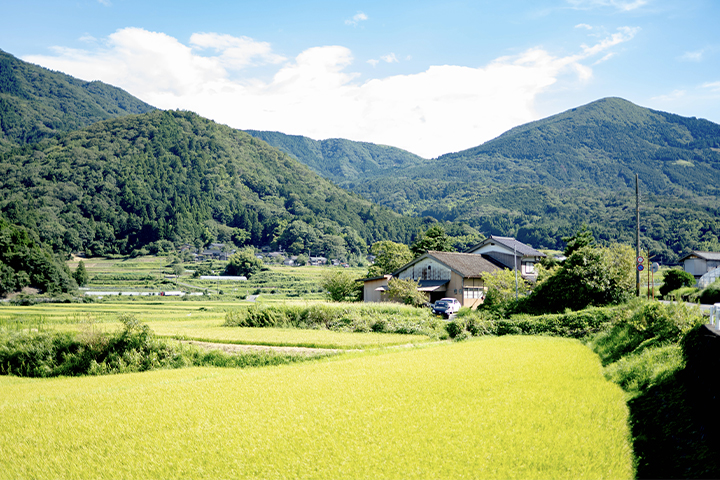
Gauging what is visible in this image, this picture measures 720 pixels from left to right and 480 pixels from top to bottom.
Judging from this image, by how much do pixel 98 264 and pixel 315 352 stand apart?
315 ft

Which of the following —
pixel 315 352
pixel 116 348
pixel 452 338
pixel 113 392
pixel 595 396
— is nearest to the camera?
pixel 595 396

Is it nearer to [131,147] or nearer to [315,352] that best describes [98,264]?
[131,147]

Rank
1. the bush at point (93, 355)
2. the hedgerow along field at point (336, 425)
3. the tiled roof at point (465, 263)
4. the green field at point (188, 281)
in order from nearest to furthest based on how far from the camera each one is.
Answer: the hedgerow along field at point (336, 425)
the bush at point (93, 355)
the tiled roof at point (465, 263)
the green field at point (188, 281)

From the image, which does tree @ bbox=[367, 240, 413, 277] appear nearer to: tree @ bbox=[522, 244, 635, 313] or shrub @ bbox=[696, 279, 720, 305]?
tree @ bbox=[522, 244, 635, 313]

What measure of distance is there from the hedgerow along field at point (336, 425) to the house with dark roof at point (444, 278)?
26.1 meters

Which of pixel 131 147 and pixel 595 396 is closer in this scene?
pixel 595 396

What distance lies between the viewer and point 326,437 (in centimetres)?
790

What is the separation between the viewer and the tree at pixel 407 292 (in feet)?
124

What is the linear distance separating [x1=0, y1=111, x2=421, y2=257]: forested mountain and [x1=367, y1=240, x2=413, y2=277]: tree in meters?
79.9

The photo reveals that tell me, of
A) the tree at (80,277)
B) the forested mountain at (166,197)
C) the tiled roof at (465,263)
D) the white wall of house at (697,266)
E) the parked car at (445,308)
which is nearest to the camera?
the parked car at (445,308)

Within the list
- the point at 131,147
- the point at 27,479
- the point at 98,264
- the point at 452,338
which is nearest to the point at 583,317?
the point at 452,338

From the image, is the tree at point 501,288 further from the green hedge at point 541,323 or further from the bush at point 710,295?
the bush at point 710,295

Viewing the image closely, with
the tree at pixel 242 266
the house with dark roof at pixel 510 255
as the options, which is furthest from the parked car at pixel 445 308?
the tree at pixel 242 266

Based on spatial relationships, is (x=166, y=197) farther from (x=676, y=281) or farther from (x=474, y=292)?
(x=676, y=281)
